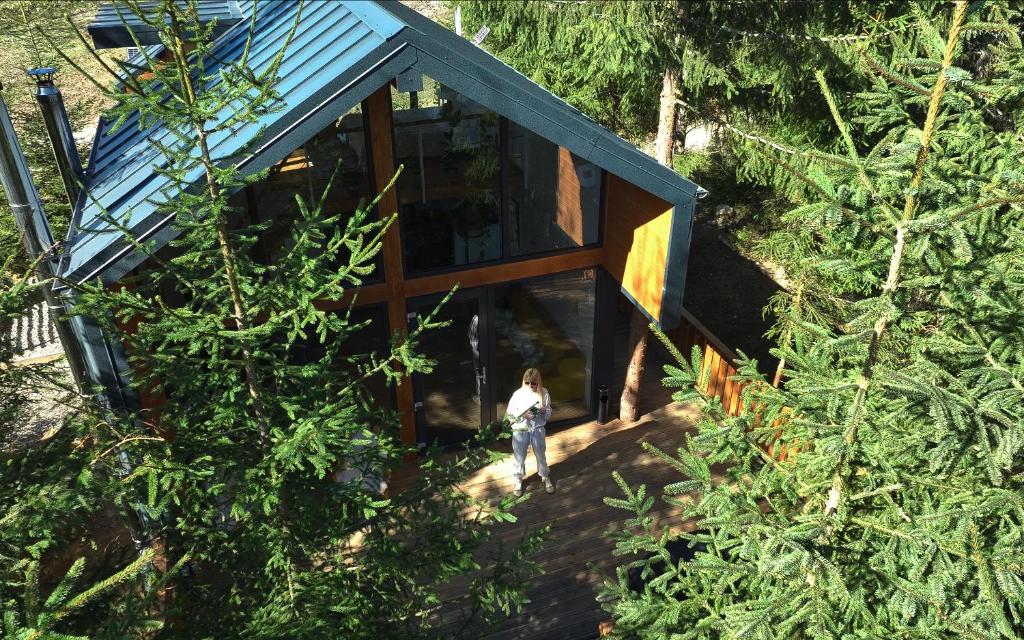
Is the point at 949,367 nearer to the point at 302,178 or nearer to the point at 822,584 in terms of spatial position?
the point at 822,584

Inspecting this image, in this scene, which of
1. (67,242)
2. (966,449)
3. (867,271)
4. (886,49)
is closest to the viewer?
(966,449)

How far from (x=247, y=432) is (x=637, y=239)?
5.69 meters

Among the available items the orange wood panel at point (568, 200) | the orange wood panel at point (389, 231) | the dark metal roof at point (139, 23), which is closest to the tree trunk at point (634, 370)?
the orange wood panel at point (568, 200)

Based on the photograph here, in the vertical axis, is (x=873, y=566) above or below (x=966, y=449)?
below

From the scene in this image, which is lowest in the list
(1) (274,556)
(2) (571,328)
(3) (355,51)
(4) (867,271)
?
(2) (571,328)

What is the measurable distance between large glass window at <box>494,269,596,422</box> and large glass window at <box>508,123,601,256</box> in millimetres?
595

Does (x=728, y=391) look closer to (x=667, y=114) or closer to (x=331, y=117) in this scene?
(x=667, y=114)

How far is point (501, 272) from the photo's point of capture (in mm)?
10297

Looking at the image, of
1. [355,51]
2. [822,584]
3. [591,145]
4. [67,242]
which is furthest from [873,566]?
[67,242]

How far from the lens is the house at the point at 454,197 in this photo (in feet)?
24.2

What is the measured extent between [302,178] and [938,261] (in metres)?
6.71

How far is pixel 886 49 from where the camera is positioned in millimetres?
12578

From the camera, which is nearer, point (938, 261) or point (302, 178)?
point (938, 261)

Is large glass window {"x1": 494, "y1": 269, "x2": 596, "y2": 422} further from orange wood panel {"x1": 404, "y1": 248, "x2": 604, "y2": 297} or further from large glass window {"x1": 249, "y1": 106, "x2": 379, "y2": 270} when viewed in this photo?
large glass window {"x1": 249, "y1": 106, "x2": 379, "y2": 270}
